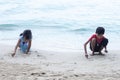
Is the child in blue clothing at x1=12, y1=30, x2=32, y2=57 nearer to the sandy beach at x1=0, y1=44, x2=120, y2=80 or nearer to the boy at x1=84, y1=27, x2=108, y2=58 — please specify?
the sandy beach at x1=0, y1=44, x2=120, y2=80

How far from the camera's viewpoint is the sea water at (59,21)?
1022 cm

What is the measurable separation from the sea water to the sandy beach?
106 cm

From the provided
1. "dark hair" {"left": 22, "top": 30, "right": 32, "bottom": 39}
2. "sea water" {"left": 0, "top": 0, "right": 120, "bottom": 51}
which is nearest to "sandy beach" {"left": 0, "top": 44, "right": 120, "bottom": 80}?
"dark hair" {"left": 22, "top": 30, "right": 32, "bottom": 39}

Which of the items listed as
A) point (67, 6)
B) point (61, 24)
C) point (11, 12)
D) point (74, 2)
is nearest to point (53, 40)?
point (61, 24)

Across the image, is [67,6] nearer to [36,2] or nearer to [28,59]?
[36,2]

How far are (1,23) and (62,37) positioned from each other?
3.41 metres

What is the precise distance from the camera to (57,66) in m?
6.98

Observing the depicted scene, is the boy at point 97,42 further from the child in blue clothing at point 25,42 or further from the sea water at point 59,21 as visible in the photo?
the sea water at point 59,21

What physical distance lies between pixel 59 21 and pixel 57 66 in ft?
24.6

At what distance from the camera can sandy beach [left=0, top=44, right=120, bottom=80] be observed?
6.19 m

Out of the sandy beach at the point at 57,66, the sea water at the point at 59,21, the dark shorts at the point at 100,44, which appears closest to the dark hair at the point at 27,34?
the sandy beach at the point at 57,66

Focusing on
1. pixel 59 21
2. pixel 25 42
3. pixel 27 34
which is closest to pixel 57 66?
pixel 27 34

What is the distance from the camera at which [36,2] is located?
764 inches

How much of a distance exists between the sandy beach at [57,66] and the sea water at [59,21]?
106 centimetres
